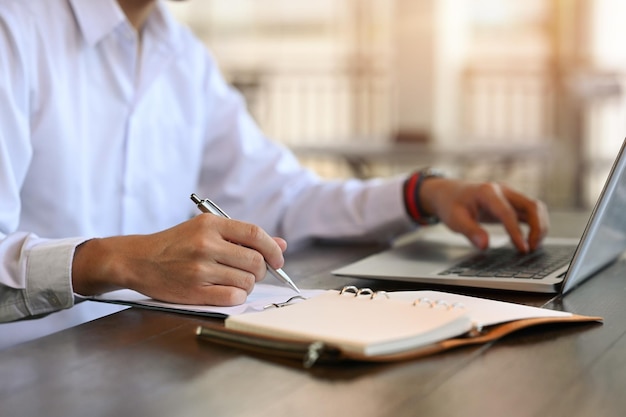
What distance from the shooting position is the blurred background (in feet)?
19.0

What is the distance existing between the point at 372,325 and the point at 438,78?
530cm

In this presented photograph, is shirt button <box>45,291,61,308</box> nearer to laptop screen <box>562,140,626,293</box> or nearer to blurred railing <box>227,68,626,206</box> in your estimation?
laptop screen <box>562,140,626,293</box>

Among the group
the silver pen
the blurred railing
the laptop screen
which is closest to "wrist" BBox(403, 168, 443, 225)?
the laptop screen

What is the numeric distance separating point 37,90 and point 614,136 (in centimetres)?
605

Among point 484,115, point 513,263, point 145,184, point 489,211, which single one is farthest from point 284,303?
point 484,115

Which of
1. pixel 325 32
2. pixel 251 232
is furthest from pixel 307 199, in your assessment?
pixel 325 32

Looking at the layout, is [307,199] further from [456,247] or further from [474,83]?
[474,83]

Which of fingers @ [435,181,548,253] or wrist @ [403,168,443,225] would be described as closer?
fingers @ [435,181,548,253]

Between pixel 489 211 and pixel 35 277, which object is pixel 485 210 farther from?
pixel 35 277

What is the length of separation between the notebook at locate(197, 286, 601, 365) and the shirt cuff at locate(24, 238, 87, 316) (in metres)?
0.22

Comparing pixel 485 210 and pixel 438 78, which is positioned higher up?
pixel 485 210

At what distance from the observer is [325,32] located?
832 cm

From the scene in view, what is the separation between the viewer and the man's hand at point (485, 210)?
46.7 inches

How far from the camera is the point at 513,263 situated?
109cm
